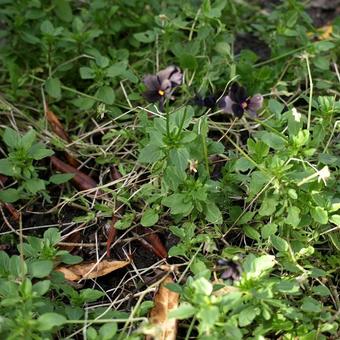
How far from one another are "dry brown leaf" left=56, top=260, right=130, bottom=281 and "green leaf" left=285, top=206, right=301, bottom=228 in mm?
591

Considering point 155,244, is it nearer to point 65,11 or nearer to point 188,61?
point 188,61

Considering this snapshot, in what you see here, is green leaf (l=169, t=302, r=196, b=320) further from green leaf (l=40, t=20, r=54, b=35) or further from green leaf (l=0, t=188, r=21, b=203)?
green leaf (l=40, t=20, r=54, b=35)

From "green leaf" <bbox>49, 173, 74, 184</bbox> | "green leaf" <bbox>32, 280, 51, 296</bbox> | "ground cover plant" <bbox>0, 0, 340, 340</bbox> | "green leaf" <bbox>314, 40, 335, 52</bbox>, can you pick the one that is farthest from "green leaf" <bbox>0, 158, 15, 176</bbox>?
"green leaf" <bbox>314, 40, 335, 52</bbox>

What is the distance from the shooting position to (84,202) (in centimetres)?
266

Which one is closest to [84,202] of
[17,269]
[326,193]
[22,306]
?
[17,269]

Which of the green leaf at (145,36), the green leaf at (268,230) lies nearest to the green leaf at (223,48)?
the green leaf at (145,36)

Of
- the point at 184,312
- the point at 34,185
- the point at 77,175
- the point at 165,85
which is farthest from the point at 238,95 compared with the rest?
the point at 184,312

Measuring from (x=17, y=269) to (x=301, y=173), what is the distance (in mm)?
953

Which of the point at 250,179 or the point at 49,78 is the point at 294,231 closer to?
the point at 250,179

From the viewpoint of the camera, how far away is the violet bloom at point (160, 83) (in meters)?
2.71

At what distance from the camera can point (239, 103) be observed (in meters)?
2.62

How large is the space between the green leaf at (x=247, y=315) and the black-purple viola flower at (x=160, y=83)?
97 cm

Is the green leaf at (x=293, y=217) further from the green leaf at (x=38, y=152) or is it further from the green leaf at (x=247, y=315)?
the green leaf at (x=38, y=152)

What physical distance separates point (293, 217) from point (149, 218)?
0.50 metres
